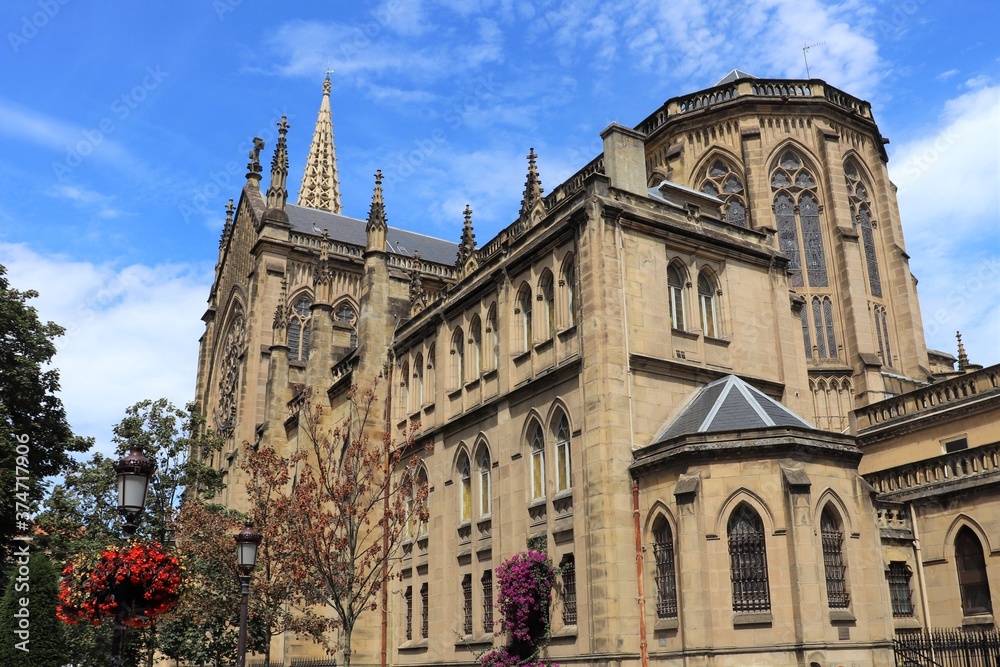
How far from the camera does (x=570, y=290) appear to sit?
24094 mm

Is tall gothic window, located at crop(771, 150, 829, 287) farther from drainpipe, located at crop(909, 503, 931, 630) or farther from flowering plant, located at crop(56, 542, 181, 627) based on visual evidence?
flowering plant, located at crop(56, 542, 181, 627)

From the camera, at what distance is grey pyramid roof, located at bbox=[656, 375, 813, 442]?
66.7ft

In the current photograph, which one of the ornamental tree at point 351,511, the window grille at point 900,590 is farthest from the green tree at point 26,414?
the window grille at point 900,590

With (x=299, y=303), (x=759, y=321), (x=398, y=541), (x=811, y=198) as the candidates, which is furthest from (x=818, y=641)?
(x=299, y=303)

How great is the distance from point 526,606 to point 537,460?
393 centimetres

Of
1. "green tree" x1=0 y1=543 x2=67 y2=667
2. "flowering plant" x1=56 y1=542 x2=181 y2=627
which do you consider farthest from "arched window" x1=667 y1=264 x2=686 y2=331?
"green tree" x1=0 y1=543 x2=67 y2=667

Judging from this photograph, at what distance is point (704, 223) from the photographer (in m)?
25.7

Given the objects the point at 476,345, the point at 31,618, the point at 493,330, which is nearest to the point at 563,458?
the point at 493,330

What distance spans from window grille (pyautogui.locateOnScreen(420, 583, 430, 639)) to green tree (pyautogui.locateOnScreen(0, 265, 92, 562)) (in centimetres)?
1268

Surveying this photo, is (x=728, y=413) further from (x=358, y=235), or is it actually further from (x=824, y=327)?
(x=358, y=235)

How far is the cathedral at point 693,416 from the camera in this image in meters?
19.3

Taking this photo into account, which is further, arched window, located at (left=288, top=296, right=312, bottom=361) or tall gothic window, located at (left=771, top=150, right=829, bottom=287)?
arched window, located at (left=288, top=296, right=312, bottom=361)

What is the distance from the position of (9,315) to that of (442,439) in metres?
15.9

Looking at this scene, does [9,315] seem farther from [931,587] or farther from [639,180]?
[931,587]
